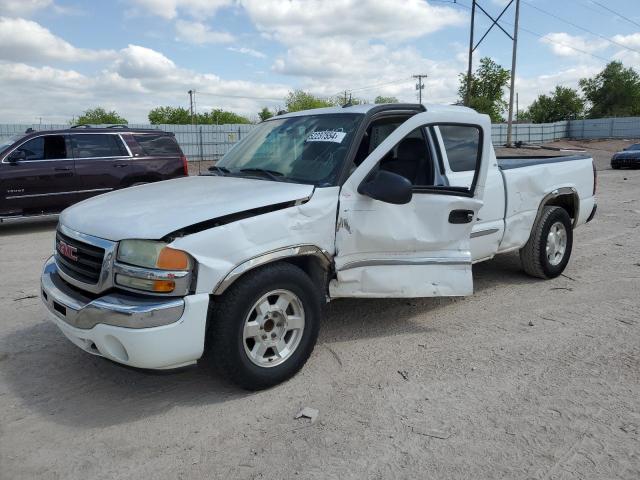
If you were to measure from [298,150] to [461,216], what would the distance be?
138cm

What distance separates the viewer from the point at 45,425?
3.11 metres

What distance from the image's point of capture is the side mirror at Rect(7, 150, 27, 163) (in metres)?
9.55

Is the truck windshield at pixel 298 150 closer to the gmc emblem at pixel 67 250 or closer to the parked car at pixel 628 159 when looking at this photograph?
the gmc emblem at pixel 67 250

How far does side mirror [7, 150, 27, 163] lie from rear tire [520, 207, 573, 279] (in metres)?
8.60

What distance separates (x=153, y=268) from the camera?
3025 mm

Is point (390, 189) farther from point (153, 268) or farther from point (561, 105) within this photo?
point (561, 105)

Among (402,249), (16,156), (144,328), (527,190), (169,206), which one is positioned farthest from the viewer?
(16,156)

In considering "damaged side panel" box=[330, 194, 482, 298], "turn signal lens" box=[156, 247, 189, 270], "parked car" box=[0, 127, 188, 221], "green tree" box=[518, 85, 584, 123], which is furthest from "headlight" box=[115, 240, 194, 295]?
"green tree" box=[518, 85, 584, 123]

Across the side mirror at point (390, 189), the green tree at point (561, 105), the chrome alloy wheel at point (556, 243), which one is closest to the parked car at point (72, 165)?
the chrome alloy wheel at point (556, 243)

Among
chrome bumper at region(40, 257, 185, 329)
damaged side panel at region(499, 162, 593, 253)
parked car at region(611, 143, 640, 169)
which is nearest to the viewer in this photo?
chrome bumper at region(40, 257, 185, 329)

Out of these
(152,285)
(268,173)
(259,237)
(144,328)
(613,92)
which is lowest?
(144,328)

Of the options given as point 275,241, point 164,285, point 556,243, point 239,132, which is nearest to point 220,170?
point 275,241

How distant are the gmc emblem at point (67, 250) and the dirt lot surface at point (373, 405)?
77cm

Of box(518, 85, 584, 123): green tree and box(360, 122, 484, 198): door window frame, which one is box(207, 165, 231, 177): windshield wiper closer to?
box(360, 122, 484, 198): door window frame
